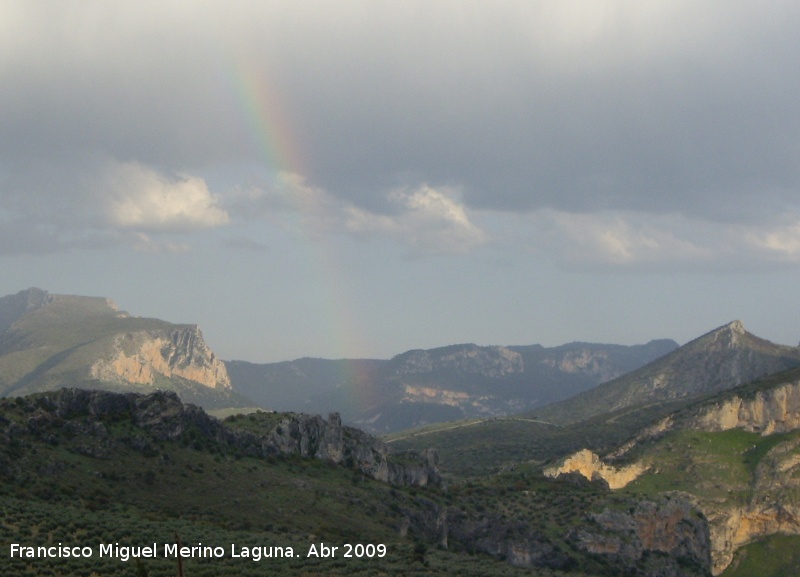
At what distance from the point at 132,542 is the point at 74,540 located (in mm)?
3505

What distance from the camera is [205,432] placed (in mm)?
91062

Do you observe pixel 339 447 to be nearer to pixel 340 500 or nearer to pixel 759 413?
pixel 340 500

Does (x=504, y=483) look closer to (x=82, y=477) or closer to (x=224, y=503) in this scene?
(x=224, y=503)

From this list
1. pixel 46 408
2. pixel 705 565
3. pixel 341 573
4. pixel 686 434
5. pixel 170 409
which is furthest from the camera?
pixel 686 434

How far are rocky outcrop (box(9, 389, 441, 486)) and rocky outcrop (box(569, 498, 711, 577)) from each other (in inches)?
863

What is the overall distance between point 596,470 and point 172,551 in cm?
10399

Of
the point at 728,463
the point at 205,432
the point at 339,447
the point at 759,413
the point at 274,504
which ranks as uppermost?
the point at 205,432

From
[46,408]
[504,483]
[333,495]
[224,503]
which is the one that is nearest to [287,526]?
[224,503]

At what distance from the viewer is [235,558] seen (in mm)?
53688

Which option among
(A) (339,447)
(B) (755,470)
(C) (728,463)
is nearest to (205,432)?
(A) (339,447)

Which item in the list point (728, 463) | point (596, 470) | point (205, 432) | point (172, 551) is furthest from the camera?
point (728, 463)

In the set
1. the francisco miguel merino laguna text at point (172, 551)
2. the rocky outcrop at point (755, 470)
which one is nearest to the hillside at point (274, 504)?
the francisco miguel merino laguna text at point (172, 551)

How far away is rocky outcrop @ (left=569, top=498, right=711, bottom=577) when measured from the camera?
101750mm

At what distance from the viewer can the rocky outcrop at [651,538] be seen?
334 feet
